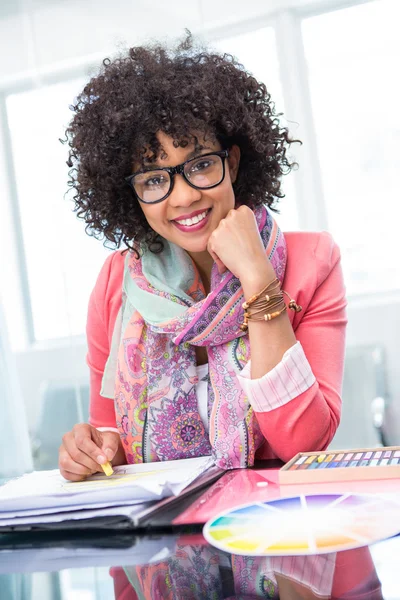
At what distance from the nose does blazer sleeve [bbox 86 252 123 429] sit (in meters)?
0.29

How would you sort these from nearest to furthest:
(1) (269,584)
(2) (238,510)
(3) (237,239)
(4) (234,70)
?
(1) (269,584)
(2) (238,510)
(3) (237,239)
(4) (234,70)

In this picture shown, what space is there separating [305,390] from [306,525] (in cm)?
45

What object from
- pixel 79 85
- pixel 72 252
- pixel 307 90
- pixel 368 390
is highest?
pixel 79 85

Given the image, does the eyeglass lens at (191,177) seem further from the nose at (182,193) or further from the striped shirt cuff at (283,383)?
the striped shirt cuff at (283,383)

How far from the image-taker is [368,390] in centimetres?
370

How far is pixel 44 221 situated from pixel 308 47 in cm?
161

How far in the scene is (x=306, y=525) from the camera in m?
0.70

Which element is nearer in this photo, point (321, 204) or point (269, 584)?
point (269, 584)

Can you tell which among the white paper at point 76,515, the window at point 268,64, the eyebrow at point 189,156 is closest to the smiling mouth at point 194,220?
the eyebrow at point 189,156

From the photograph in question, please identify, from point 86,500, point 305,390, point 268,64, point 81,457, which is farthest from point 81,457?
point 268,64

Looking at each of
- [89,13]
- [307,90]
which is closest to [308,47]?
[307,90]

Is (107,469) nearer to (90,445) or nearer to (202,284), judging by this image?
(90,445)

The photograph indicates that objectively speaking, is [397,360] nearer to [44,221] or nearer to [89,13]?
[44,221]

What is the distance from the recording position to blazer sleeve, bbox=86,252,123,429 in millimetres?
1490
